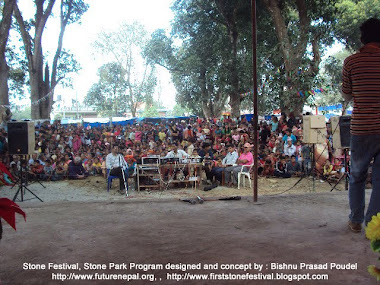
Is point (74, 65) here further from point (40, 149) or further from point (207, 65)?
point (40, 149)

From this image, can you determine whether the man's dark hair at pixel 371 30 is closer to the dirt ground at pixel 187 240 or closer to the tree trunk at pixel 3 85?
the dirt ground at pixel 187 240

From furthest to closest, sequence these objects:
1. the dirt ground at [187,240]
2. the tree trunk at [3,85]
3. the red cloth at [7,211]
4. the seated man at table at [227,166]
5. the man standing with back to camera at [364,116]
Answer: the tree trunk at [3,85] < the seated man at table at [227,166] < the man standing with back to camera at [364,116] < the dirt ground at [187,240] < the red cloth at [7,211]

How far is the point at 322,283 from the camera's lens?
202 cm

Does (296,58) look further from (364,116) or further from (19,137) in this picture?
(364,116)

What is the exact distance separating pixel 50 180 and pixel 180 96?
17.6 meters

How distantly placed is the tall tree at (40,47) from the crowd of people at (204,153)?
10.2 feet

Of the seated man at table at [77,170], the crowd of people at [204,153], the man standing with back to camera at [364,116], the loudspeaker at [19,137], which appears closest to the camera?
the man standing with back to camera at [364,116]

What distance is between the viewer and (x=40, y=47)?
19578 mm

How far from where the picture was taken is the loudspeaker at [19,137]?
7.52 m

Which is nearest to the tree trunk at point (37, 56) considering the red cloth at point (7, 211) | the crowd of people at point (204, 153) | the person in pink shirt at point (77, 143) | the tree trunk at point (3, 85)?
the tree trunk at point (3, 85)

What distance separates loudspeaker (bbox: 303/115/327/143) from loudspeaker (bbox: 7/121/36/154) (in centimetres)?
621

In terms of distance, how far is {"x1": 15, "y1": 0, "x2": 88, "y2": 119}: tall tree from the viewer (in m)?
19.1

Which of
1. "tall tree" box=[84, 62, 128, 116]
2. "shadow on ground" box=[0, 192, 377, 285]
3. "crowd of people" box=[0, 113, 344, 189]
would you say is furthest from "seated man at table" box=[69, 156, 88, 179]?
"tall tree" box=[84, 62, 128, 116]

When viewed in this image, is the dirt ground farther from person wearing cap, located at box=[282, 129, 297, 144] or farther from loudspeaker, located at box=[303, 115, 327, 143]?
person wearing cap, located at box=[282, 129, 297, 144]
